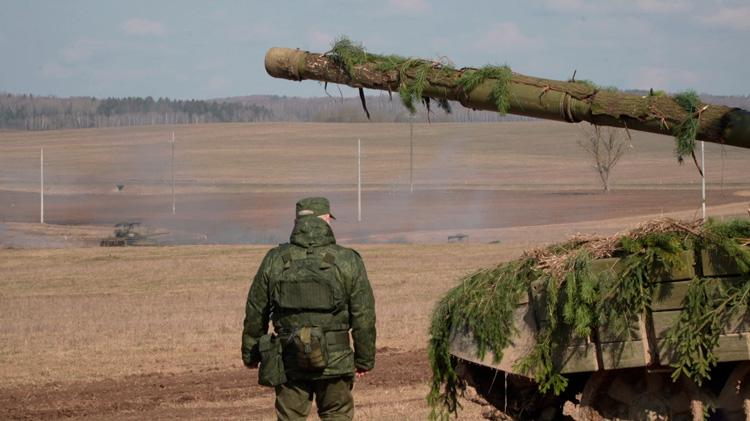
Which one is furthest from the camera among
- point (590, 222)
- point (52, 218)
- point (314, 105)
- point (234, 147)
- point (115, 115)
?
point (314, 105)

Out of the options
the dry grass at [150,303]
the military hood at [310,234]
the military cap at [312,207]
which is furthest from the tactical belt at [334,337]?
the dry grass at [150,303]

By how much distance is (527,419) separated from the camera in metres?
7.44

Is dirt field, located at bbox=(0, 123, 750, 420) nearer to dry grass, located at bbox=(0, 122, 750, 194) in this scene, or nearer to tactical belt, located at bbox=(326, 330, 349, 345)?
dry grass, located at bbox=(0, 122, 750, 194)

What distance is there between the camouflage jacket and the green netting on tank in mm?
788

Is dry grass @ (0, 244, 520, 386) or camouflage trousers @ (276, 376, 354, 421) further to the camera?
dry grass @ (0, 244, 520, 386)

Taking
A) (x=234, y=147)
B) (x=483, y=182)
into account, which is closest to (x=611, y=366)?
(x=483, y=182)

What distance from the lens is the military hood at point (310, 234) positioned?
21.0ft

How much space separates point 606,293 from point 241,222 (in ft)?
147

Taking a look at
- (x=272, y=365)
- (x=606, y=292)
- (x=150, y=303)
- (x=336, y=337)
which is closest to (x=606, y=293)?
(x=606, y=292)

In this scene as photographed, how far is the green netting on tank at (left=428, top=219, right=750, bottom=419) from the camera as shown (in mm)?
5855

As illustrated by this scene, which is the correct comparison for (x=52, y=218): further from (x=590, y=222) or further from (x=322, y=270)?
(x=322, y=270)

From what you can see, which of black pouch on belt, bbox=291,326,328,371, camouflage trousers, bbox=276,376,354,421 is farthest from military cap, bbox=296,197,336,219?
camouflage trousers, bbox=276,376,354,421

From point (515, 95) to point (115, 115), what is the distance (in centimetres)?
17568

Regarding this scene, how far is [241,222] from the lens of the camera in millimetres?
50094
